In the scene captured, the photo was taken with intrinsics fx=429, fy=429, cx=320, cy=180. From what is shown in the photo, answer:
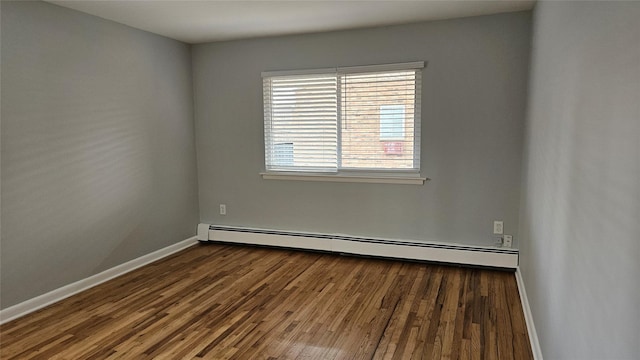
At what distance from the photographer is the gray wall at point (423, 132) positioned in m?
3.78

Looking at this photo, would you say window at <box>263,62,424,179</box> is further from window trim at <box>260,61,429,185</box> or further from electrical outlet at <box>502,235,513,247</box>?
electrical outlet at <box>502,235,513,247</box>

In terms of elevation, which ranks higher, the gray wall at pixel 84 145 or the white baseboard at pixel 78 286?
the gray wall at pixel 84 145

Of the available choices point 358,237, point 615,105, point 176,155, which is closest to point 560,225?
point 615,105

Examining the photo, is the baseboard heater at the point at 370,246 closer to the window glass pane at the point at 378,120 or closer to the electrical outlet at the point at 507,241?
the electrical outlet at the point at 507,241

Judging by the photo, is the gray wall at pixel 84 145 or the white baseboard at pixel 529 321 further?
the gray wall at pixel 84 145

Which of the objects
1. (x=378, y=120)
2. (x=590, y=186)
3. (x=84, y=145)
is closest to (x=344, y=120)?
(x=378, y=120)

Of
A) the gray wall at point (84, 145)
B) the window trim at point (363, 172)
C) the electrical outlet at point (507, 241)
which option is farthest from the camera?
the window trim at point (363, 172)

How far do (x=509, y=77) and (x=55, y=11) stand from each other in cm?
369

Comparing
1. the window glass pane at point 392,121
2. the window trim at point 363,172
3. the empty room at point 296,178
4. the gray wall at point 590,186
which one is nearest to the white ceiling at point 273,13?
the empty room at point 296,178

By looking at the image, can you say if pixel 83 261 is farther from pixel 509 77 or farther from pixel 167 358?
pixel 509 77

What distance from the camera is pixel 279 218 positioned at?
15.5 feet

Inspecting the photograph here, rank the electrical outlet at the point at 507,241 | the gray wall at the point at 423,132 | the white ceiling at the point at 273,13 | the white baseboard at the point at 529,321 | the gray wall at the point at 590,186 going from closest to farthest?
the gray wall at the point at 590,186
the white baseboard at the point at 529,321
the white ceiling at the point at 273,13
the gray wall at the point at 423,132
the electrical outlet at the point at 507,241

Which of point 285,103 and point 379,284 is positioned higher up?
point 285,103

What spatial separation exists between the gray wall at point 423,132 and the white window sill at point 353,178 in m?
0.06
